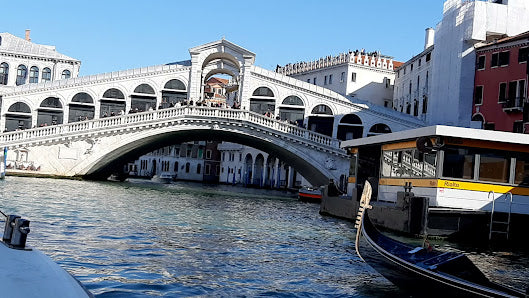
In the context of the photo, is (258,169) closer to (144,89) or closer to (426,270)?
(144,89)

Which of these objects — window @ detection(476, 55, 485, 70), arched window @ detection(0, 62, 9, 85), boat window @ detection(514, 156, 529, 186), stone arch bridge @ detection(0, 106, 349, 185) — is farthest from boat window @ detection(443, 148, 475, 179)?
arched window @ detection(0, 62, 9, 85)

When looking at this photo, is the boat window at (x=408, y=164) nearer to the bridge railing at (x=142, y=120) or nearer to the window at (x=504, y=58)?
the window at (x=504, y=58)

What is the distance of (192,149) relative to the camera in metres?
59.7

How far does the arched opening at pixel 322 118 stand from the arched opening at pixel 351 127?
536mm

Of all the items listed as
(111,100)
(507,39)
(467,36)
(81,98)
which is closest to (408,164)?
(507,39)

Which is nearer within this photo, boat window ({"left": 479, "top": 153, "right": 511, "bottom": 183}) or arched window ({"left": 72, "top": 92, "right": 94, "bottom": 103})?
boat window ({"left": 479, "top": 153, "right": 511, "bottom": 183})

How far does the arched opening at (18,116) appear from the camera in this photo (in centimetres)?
3138

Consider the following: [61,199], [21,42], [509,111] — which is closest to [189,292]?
[61,199]

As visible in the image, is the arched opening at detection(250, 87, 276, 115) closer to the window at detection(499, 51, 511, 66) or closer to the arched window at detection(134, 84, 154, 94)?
the arched window at detection(134, 84, 154, 94)

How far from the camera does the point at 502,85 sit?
26484 millimetres

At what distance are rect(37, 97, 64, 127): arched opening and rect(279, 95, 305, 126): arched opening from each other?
11.1 meters

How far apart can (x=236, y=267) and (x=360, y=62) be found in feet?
127

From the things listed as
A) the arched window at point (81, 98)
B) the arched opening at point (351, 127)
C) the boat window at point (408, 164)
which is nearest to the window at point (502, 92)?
the arched opening at point (351, 127)

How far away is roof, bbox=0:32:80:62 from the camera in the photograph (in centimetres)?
3850
